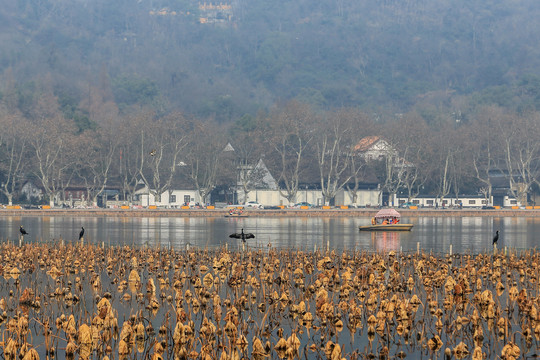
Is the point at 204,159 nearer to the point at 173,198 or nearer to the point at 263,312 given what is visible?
the point at 173,198

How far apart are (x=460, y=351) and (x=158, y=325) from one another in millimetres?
10253

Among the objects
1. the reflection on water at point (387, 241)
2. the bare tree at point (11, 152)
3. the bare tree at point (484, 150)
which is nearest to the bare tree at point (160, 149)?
the bare tree at point (11, 152)

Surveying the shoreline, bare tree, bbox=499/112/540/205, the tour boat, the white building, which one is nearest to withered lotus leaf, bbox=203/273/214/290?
the tour boat

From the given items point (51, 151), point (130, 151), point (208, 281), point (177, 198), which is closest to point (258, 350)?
point (208, 281)

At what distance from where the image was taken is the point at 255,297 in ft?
115

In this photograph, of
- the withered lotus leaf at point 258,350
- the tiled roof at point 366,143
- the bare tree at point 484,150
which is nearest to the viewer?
the withered lotus leaf at point 258,350

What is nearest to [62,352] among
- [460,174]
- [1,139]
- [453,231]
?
[453,231]

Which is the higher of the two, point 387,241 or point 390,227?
point 390,227

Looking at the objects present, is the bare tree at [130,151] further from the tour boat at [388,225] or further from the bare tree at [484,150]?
the tour boat at [388,225]

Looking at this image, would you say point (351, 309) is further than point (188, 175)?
No

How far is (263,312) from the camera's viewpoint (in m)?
32.0

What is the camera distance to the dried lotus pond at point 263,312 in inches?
998

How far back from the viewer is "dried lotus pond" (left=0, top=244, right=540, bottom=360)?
83.2 ft

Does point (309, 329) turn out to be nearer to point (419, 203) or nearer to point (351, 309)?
point (351, 309)
